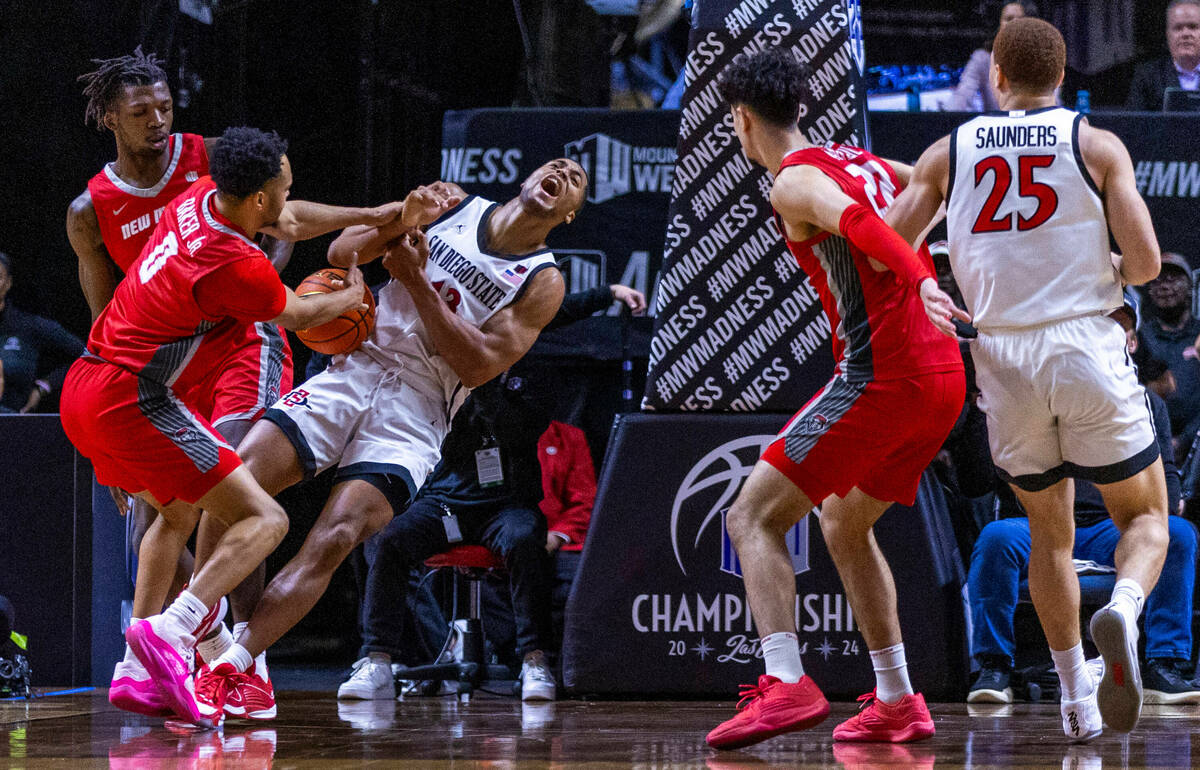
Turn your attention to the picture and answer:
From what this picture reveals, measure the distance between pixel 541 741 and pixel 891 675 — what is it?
37.2 inches

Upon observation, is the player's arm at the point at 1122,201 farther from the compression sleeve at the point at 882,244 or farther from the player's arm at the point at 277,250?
the player's arm at the point at 277,250

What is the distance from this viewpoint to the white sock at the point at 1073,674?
346 centimetres

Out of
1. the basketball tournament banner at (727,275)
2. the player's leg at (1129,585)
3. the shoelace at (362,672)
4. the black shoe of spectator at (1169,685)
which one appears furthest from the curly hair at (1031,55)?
the shoelace at (362,672)

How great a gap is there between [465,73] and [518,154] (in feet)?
4.22

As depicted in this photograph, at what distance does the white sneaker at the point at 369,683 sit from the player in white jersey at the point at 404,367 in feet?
3.28

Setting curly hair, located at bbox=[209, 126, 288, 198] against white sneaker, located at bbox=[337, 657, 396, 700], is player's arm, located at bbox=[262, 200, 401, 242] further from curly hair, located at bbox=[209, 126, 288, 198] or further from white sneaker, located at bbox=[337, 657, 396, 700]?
white sneaker, located at bbox=[337, 657, 396, 700]

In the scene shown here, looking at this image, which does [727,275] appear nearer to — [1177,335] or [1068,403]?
[1068,403]

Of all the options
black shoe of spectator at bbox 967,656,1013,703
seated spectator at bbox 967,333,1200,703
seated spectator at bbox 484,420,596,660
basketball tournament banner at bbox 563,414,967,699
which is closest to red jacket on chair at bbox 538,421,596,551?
seated spectator at bbox 484,420,596,660

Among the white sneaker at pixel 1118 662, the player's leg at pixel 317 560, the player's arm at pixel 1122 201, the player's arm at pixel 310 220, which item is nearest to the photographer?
the white sneaker at pixel 1118 662

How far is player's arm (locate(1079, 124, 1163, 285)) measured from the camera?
130 inches

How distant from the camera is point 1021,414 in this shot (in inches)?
133

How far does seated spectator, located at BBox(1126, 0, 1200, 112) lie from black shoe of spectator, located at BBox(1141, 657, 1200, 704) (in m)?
3.35

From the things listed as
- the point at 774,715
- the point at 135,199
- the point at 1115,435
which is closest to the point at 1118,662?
the point at 1115,435

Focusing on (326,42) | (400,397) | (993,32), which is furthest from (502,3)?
(400,397)
